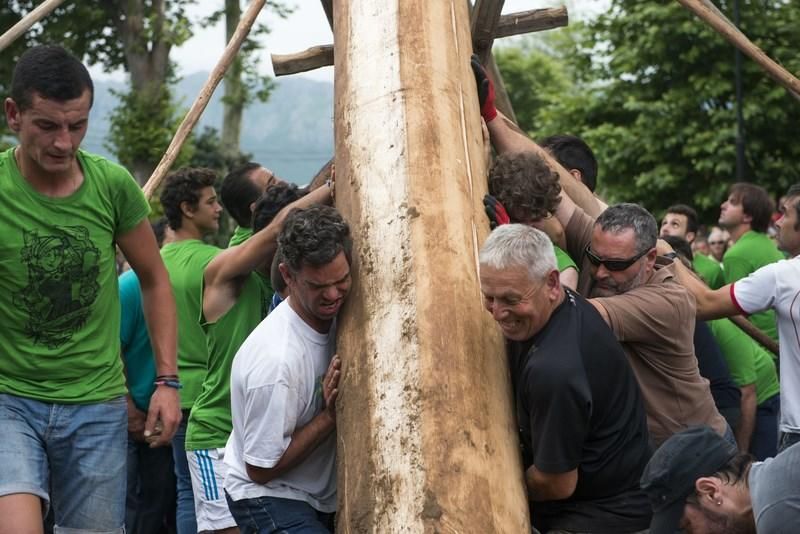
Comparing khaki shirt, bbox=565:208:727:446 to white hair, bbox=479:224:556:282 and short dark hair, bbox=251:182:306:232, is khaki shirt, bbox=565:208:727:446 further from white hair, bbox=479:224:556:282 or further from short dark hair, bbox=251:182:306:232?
short dark hair, bbox=251:182:306:232

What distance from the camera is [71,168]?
438 cm

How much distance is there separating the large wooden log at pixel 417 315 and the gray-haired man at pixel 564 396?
0.18m

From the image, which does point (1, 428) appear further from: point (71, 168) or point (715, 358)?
point (715, 358)

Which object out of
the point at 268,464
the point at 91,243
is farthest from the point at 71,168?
the point at 268,464

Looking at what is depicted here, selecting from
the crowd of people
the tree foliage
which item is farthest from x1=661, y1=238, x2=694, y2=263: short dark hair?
the tree foliage

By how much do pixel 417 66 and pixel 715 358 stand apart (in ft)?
7.84

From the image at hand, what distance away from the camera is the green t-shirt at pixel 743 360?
6918 millimetres

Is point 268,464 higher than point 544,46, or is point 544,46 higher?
point 268,464

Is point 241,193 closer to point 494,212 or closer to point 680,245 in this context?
point 494,212

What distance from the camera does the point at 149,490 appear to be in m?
6.66

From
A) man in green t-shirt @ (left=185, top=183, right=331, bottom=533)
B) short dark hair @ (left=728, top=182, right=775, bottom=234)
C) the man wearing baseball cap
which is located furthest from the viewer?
short dark hair @ (left=728, top=182, right=775, bottom=234)

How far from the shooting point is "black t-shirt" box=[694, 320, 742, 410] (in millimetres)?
6477

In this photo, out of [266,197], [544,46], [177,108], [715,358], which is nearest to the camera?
[266,197]

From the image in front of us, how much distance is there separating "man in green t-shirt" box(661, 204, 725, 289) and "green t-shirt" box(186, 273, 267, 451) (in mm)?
3583
